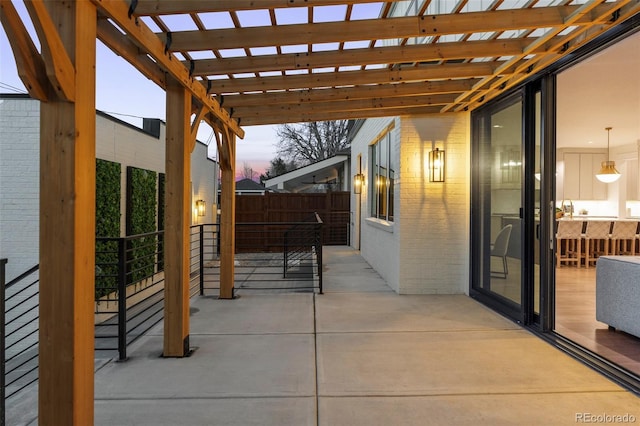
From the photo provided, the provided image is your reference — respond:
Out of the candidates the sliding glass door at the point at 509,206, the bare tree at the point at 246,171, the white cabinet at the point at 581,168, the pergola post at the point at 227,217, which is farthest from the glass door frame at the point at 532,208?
the bare tree at the point at 246,171

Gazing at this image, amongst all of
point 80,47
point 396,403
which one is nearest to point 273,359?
point 396,403

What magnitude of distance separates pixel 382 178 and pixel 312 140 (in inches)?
645

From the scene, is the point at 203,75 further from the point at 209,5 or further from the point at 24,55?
the point at 24,55

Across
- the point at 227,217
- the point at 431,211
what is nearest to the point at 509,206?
the point at 431,211

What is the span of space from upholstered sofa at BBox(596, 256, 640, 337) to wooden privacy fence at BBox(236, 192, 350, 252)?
862cm

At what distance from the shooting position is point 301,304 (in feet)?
16.8

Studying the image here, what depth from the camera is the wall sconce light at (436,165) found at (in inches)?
216

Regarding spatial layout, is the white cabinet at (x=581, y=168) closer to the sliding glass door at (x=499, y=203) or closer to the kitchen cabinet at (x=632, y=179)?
the kitchen cabinet at (x=632, y=179)

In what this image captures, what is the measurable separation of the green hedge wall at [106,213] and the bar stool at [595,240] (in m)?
8.13

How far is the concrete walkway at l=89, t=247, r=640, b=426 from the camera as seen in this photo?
7.98 feet

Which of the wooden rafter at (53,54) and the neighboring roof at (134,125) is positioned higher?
the neighboring roof at (134,125)

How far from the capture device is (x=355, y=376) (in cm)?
295

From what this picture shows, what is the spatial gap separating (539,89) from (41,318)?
4318mm

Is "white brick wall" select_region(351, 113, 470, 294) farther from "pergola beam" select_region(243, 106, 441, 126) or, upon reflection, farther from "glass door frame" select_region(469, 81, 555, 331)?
"glass door frame" select_region(469, 81, 555, 331)
